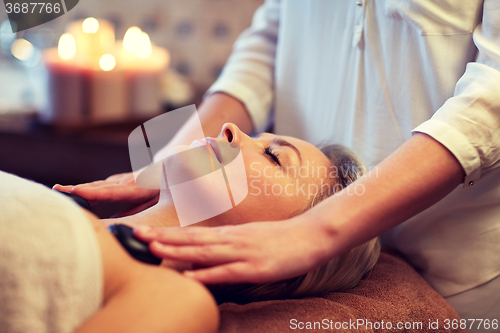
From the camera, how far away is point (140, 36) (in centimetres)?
151

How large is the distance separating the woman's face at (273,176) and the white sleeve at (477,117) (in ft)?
0.76

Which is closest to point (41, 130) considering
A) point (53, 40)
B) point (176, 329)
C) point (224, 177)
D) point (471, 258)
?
point (53, 40)

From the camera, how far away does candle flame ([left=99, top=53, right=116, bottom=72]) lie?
1415 mm

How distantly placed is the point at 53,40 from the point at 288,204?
1842mm

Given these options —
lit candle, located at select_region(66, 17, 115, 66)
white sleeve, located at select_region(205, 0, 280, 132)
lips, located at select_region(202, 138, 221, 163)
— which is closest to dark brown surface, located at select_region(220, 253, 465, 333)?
lips, located at select_region(202, 138, 221, 163)

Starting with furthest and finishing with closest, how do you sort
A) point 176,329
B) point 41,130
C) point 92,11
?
1. point 92,11
2. point 41,130
3. point 176,329

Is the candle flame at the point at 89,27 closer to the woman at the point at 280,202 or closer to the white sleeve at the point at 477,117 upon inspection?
the woman at the point at 280,202

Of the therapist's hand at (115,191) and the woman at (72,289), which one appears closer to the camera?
the woman at (72,289)

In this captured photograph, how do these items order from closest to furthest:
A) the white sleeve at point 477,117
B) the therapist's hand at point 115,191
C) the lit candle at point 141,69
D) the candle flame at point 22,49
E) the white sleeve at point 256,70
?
the white sleeve at point 477,117 → the therapist's hand at point 115,191 → the white sleeve at point 256,70 → the lit candle at point 141,69 → the candle flame at point 22,49

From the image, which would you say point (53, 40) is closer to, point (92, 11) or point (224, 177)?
point (92, 11)

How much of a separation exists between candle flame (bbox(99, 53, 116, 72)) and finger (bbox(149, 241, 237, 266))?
1111 mm

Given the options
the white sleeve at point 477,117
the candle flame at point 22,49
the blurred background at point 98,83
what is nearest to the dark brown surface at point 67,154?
the blurred background at point 98,83

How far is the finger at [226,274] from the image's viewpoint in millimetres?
487

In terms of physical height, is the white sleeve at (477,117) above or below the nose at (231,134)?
above
